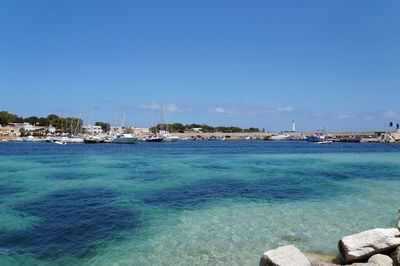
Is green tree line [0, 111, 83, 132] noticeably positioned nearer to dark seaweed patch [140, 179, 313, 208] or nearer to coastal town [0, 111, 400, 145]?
coastal town [0, 111, 400, 145]

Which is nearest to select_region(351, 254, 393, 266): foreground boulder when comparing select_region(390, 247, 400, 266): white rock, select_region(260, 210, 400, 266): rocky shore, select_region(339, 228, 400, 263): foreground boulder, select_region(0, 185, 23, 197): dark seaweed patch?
select_region(260, 210, 400, 266): rocky shore

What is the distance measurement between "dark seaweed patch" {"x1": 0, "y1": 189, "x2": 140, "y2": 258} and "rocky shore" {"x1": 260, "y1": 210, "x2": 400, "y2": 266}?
646cm

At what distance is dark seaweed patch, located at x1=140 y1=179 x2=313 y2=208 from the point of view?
21.0 meters

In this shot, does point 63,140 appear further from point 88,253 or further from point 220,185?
point 88,253

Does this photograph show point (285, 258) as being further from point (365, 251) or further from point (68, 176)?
point (68, 176)

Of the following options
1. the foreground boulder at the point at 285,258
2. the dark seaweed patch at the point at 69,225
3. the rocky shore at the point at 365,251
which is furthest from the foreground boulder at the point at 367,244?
the dark seaweed patch at the point at 69,225

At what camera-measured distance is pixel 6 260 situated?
11320 millimetres

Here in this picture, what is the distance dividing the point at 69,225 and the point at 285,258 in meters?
10.0

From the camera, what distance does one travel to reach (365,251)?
384 inches

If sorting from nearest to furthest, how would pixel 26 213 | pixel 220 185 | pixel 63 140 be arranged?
pixel 26 213
pixel 220 185
pixel 63 140

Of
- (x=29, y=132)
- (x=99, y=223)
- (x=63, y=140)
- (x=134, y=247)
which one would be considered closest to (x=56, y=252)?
A: (x=134, y=247)

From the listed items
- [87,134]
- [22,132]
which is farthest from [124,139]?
[22,132]

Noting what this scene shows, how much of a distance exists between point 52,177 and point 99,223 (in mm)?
19052

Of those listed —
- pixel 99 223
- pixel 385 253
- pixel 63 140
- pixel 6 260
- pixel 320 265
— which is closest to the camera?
pixel 320 265
